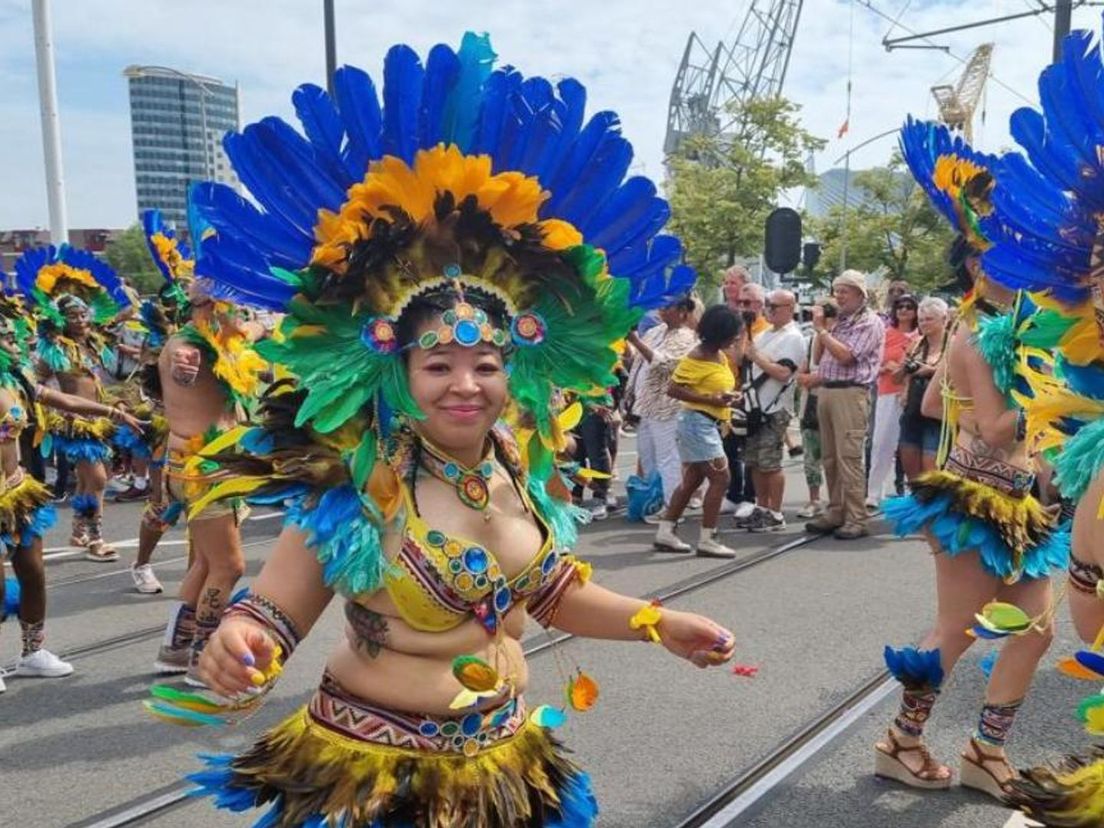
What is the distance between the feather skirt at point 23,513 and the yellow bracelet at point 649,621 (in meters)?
3.32

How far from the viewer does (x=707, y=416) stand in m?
6.65

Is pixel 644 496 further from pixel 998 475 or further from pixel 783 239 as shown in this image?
pixel 998 475

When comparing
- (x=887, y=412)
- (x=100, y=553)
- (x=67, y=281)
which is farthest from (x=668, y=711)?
(x=67, y=281)

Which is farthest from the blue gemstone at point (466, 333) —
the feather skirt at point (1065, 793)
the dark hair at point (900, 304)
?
the dark hair at point (900, 304)

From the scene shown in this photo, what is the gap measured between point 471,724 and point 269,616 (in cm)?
43

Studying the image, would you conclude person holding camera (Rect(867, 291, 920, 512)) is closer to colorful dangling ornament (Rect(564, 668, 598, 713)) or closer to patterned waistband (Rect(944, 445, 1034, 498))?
patterned waistband (Rect(944, 445, 1034, 498))

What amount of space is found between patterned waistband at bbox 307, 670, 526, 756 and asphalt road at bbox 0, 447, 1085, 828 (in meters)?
1.42

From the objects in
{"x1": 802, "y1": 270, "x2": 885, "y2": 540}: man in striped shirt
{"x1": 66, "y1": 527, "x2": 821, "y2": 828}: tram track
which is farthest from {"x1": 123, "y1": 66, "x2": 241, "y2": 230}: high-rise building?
{"x1": 66, "y1": 527, "x2": 821, "y2": 828}: tram track

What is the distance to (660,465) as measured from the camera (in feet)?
24.0

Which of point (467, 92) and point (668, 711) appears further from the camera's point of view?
point (668, 711)

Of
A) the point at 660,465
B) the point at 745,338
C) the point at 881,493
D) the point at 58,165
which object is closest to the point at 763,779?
the point at 660,465

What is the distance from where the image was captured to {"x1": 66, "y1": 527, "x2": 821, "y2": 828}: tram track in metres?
3.11

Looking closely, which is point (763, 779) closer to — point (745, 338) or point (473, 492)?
point (473, 492)

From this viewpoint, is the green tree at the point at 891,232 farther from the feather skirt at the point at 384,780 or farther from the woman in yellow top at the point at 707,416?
the feather skirt at the point at 384,780
